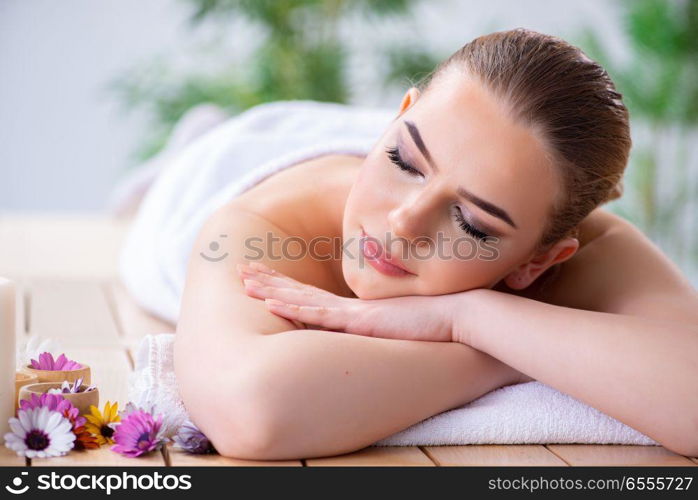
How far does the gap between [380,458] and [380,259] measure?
0.30m

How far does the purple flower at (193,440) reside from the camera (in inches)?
46.4

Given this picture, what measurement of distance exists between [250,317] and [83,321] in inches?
36.9

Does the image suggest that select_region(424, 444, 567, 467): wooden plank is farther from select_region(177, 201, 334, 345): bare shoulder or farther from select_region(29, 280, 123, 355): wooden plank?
select_region(29, 280, 123, 355): wooden plank

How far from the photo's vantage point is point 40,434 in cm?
115

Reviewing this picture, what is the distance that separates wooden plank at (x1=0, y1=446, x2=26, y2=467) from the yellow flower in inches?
3.8

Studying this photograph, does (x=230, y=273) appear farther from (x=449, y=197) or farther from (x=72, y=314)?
(x=72, y=314)

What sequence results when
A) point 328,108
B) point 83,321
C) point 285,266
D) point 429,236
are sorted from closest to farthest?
point 429,236 → point 285,266 → point 83,321 → point 328,108

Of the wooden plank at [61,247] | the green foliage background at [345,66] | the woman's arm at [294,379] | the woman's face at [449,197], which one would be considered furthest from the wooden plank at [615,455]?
the green foliage background at [345,66]

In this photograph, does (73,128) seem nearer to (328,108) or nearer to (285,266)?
Answer: (328,108)

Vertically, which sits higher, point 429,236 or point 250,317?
point 429,236

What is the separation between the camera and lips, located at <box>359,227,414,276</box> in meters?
1.35

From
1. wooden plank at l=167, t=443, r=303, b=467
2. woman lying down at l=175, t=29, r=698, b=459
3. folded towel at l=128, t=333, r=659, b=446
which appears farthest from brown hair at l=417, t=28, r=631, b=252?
wooden plank at l=167, t=443, r=303, b=467

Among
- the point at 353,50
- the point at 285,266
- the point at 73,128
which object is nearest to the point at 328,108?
the point at 285,266

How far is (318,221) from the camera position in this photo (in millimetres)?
1678
